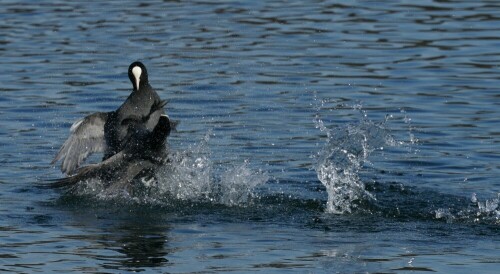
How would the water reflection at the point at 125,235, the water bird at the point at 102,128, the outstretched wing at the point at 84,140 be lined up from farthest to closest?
the outstretched wing at the point at 84,140 < the water bird at the point at 102,128 < the water reflection at the point at 125,235

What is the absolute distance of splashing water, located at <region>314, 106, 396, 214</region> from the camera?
8.20 metres

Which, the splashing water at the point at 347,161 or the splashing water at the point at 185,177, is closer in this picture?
the splashing water at the point at 347,161

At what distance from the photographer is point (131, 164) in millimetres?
8711

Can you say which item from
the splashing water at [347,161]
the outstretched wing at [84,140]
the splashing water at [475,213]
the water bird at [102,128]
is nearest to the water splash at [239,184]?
the splashing water at [347,161]

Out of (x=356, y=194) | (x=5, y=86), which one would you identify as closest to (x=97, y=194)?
(x=356, y=194)

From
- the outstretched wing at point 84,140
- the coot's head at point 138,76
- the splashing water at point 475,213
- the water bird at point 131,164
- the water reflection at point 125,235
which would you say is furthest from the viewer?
the coot's head at point 138,76

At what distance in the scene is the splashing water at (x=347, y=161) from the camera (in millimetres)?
8203

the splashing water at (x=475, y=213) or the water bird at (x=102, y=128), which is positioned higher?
the water bird at (x=102, y=128)

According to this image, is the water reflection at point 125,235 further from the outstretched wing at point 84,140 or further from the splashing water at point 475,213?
the splashing water at point 475,213

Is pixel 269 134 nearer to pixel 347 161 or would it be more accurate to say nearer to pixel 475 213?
pixel 347 161

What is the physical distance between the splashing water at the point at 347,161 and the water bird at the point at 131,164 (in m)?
1.10

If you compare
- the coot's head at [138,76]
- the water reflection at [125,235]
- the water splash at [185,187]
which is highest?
the coot's head at [138,76]

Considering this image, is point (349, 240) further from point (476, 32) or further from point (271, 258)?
point (476, 32)

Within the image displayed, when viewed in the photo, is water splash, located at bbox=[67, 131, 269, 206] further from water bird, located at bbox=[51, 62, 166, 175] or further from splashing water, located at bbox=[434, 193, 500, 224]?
splashing water, located at bbox=[434, 193, 500, 224]
